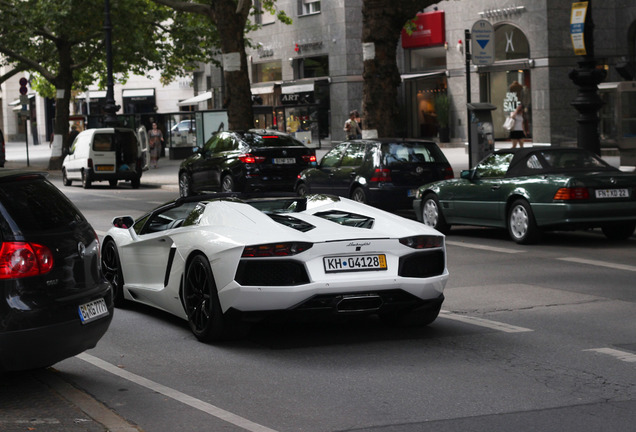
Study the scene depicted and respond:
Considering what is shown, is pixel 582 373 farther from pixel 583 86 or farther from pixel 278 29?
pixel 278 29

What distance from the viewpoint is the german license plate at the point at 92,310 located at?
6.71 meters

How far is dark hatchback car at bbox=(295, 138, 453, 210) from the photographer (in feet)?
63.0

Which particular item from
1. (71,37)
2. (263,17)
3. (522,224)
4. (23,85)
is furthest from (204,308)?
(263,17)

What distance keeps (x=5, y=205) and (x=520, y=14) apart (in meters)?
33.4

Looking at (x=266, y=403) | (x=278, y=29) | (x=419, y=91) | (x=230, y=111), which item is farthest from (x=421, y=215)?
(x=278, y=29)

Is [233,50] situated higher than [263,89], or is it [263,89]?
[233,50]

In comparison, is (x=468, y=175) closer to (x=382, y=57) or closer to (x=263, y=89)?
(x=382, y=57)

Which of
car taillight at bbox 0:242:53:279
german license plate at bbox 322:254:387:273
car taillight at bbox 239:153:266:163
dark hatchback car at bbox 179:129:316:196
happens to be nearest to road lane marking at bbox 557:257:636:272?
german license plate at bbox 322:254:387:273

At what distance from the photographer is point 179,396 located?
22.1 ft

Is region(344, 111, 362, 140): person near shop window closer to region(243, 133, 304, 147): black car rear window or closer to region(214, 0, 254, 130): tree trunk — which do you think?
region(214, 0, 254, 130): tree trunk

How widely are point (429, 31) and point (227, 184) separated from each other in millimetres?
21278

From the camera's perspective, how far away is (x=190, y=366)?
25.1ft

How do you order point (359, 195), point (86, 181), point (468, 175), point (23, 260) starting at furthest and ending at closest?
point (86, 181) → point (359, 195) → point (468, 175) → point (23, 260)

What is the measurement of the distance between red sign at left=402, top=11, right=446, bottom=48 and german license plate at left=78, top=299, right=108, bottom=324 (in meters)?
37.7
